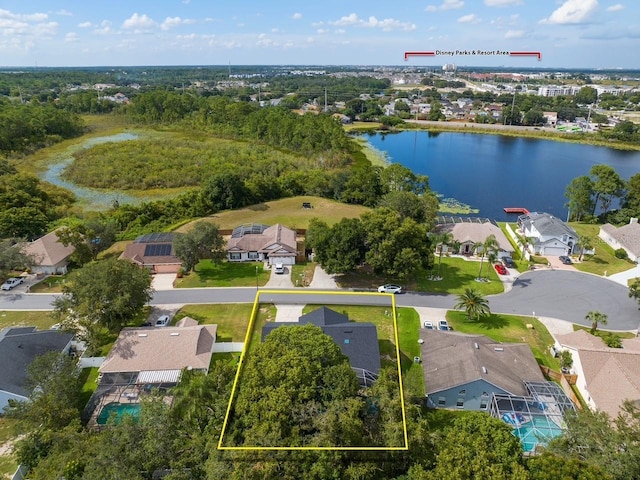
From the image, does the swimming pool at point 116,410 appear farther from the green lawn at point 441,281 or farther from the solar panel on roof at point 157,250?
the green lawn at point 441,281

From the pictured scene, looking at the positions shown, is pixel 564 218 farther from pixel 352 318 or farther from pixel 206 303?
pixel 352 318

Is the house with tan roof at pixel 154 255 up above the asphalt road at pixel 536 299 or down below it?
above

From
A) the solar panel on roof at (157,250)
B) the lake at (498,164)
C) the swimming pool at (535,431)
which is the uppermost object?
the solar panel on roof at (157,250)

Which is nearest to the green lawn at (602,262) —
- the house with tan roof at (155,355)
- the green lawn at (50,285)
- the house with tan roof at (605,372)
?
the house with tan roof at (605,372)

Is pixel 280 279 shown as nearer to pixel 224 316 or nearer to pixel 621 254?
pixel 224 316

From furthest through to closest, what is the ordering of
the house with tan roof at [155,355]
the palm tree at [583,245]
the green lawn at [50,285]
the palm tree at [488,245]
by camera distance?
1. the palm tree at [583,245]
2. the palm tree at [488,245]
3. the green lawn at [50,285]
4. the house with tan roof at [155,355]

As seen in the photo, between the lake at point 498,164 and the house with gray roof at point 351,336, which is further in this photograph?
the lake at point 498,164

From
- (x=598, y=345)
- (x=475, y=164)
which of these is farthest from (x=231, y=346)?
(x=475, y=164)
